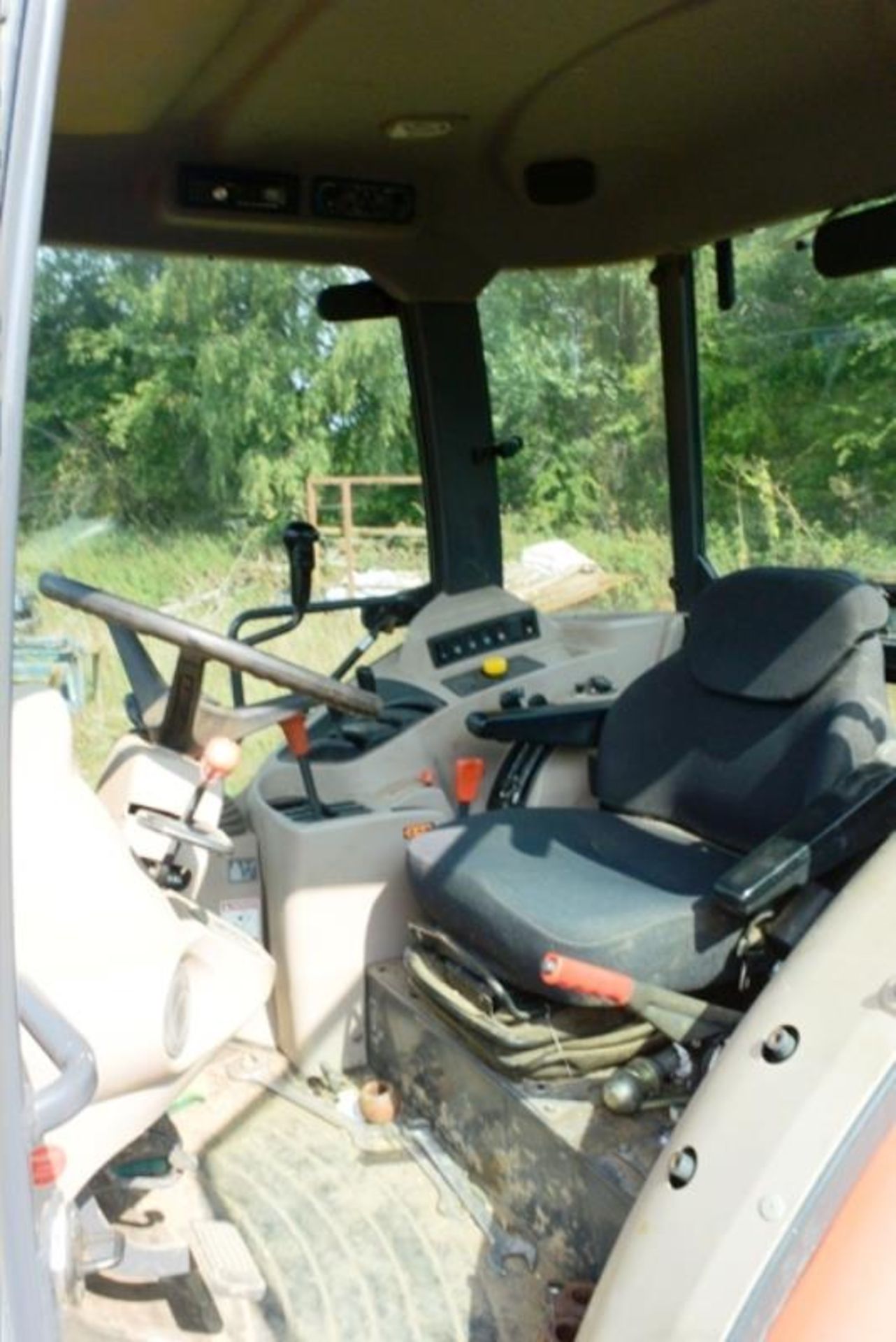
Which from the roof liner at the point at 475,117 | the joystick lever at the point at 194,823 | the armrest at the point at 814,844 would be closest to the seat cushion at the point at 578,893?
the armrest at the point at 814,844

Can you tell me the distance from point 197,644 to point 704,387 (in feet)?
4.49

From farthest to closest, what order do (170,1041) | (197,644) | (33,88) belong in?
(197,644) → (170,1041) → (33,88)

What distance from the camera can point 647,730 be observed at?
7.78 feet

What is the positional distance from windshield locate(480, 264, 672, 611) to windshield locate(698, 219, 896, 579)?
0.16m

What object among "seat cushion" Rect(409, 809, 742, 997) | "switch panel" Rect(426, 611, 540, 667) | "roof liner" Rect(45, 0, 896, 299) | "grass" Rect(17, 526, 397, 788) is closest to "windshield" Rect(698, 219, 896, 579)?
"roof liner" Rect(45, 0, 896, 299)

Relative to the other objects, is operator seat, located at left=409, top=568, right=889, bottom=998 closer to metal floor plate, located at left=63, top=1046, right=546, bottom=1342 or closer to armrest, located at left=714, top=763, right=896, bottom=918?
armrest, located at left=714, top=763, right=896, bottom=918

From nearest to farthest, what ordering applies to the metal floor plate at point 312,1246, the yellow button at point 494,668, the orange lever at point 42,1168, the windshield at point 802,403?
1. the orange lever at point 42,1168
2. the metal floor plate at point 312,1246
3. the windshield at point 802,403
4. the yellow button at point 494,668

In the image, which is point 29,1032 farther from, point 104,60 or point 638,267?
point 638,267

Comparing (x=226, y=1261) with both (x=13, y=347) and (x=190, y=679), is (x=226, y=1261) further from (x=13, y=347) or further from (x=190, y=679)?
(x=13, y=347)

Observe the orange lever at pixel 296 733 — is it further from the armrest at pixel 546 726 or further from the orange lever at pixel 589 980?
the orange lever at pixel 589 980

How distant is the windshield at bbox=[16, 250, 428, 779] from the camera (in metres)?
1.96

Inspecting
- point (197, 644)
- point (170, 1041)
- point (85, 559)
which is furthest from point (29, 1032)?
point (85, 559)

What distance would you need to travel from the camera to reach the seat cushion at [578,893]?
5.83 feet

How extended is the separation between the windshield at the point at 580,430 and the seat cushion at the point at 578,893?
67 centimetres
